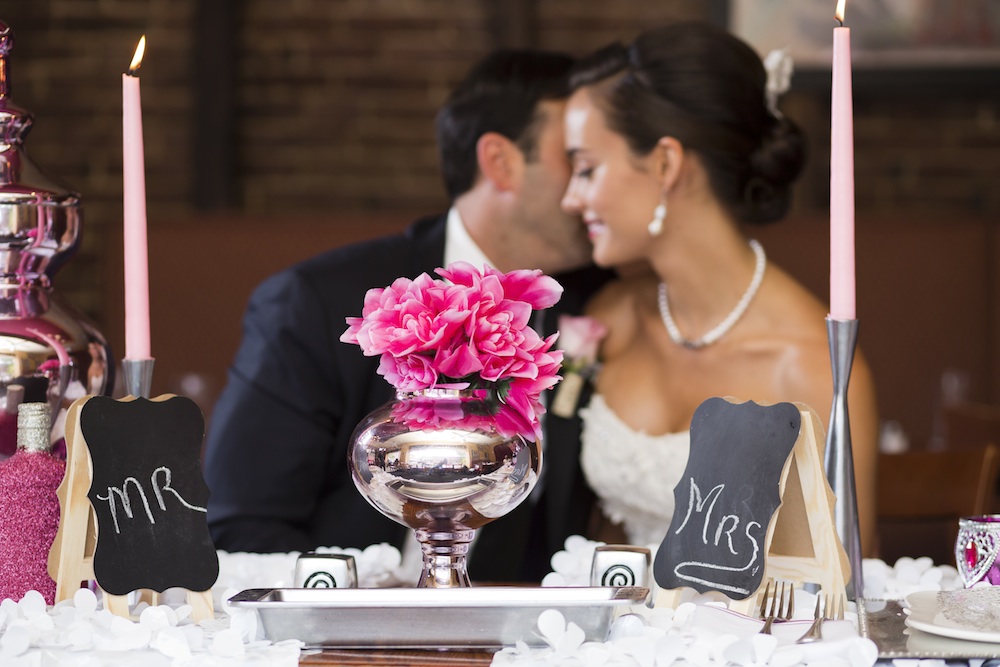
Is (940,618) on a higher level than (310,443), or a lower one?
higher

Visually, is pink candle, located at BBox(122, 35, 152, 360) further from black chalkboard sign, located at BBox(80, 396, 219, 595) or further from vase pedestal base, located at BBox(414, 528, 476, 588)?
vase pedestal base, located at BBox(414, 528, 476, 588)

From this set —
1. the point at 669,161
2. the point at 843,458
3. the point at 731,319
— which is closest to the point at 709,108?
the point at 669,161

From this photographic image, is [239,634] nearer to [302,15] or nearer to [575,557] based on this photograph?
[575,557]

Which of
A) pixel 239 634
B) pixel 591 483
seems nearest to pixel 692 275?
pixel 591 483

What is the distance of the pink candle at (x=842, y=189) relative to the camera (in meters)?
0.97

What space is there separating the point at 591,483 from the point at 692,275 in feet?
1.38

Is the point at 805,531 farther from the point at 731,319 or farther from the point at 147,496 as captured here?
the point at 731,319

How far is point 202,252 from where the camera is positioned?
3699mm

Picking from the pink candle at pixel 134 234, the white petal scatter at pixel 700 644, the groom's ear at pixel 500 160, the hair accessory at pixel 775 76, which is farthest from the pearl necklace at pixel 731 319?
the pink candle at pixel 134 234

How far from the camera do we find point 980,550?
36.3 inches

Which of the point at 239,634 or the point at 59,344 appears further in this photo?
the point at 59,344

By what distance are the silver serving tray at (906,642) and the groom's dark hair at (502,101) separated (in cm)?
159

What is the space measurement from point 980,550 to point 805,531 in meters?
0.13

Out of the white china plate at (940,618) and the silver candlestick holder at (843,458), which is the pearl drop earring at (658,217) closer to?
the silver candlestick holder at (843,458)
